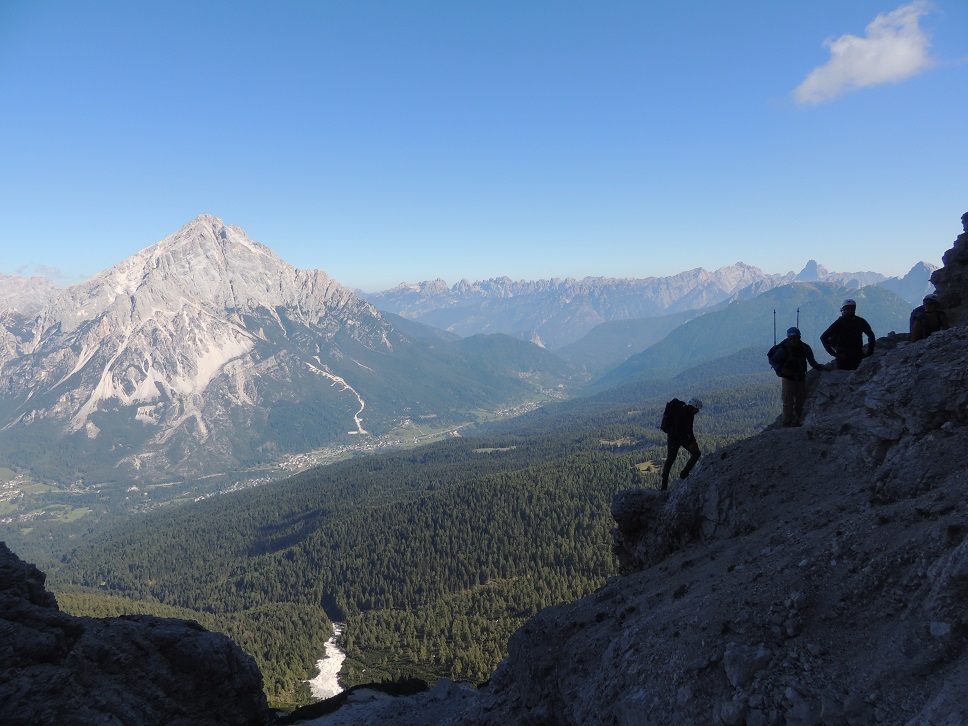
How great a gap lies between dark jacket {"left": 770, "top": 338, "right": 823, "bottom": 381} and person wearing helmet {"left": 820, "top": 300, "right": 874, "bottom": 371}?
29.5 inches

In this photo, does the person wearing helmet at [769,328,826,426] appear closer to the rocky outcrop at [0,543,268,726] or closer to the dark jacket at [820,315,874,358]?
the dark jacket at [820,315,874,358]

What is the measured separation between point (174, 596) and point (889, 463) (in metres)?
207

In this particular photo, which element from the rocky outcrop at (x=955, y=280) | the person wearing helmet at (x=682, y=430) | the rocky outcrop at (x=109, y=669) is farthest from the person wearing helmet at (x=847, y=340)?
the rocky outcrop at (x=109, y=669)

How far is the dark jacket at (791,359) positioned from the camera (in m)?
21.5

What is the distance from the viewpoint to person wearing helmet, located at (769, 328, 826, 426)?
21.4 m

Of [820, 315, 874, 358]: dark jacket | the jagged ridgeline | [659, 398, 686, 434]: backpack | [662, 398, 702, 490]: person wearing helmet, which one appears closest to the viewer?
[820, 315, 874, 358]: dark jacket

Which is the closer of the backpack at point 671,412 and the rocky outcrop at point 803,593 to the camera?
the rocky outcrop at point 803,593

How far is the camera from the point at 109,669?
Result: 20.2 metres

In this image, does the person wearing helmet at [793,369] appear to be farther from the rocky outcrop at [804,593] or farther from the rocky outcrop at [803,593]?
the rocky outcrop at [804,593]

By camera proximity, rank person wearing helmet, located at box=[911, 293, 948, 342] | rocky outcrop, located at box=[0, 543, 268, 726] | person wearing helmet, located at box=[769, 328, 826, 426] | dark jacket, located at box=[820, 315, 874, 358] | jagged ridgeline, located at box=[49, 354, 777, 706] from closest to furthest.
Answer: rocky outcrop, located at box=[0, 543, 268, 726], person wearing helmet, located at box=[911, 293, 948, 342], dark jacket, located at box=[820, 315, 874, 358], person wearing helmet, located at box=[769, 328, 826, 426], jagged ridgeline, located at box=[49, 354, 777, 706]

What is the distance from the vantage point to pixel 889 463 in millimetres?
15086

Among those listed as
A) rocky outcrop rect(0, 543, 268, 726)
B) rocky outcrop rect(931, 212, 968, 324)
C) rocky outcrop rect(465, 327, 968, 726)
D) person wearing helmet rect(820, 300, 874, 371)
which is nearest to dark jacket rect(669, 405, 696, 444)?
rocky outcrop rect(465, 327, 968, 726)

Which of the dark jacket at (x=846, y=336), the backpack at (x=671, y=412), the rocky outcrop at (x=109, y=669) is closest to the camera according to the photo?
the rocky outcrop at (x=109, y=669)

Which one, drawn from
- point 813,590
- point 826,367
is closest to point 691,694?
point 813,590
